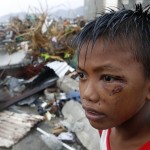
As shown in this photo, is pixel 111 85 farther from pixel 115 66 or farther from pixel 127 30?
pixel 127 30

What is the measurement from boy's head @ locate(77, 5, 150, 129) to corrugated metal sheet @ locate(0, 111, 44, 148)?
10.1 ft

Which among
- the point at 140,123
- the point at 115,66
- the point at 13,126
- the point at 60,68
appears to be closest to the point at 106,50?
the point at 115,66

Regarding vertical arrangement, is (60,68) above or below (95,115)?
below

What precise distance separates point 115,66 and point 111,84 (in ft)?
0.23

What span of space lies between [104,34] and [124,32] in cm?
7

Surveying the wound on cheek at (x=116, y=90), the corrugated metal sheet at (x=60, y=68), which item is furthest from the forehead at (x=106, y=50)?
the corrugated metal sheet at (x=60, y=68)

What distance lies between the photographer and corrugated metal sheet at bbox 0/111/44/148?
3.76 meters

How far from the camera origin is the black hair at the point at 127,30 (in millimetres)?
818

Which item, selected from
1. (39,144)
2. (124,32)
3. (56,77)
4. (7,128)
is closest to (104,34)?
(124,32)

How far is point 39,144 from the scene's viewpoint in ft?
12.2

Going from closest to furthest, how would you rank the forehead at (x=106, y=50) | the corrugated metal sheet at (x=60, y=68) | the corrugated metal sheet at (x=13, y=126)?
1. the forehead at (x=106, y=50)
2. the corrugated metal sheet at (x=13, y=126)
3. the corrugated metal sheet at (x=60, y=68)

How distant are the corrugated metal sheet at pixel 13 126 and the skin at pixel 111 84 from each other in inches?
121

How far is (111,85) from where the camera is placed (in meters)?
0.85

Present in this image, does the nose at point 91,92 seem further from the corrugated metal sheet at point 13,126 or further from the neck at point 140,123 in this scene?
the corrugated metal sheet at point 13,126
